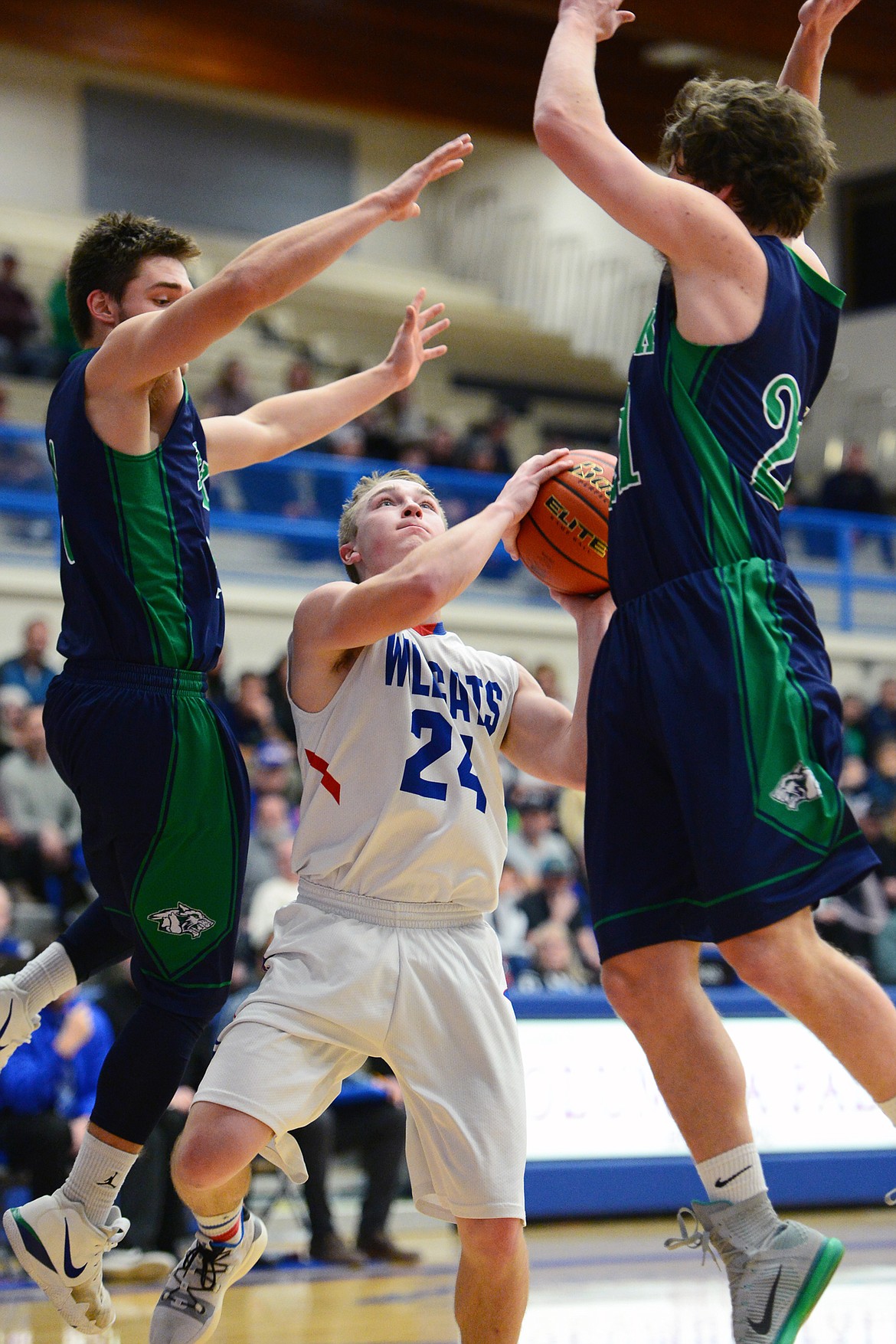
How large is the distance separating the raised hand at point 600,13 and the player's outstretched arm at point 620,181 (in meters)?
0.12

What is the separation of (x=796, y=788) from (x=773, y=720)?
14 centimetres

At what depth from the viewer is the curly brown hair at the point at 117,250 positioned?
3.97 metres

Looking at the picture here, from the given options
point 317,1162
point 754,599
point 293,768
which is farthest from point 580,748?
point 293,768

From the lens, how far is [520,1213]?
12.3 feet

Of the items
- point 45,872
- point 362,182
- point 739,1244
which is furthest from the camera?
point 362,182

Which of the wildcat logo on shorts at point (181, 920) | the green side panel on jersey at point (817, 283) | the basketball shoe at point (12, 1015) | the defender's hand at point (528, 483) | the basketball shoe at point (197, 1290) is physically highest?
the green side panel on jersey at point (817, 283)

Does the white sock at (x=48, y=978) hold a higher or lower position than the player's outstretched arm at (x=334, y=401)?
lower

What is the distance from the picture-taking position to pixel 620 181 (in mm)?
3041

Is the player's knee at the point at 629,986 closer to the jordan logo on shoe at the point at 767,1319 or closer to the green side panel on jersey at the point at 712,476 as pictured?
the jordan logo on shoe at the point at 767,1319

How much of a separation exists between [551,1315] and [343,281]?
16113mm

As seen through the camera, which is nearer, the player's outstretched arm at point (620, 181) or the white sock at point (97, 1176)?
the player's outstretched arm at point (620, 181)

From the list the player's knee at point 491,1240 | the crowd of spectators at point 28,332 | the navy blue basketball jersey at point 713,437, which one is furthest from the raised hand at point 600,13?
the crowd of spectators at point 28,332

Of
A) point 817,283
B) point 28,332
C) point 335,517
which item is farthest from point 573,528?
point 28,332

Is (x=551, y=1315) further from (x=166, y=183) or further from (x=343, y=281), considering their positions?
(x=166, y=183)
